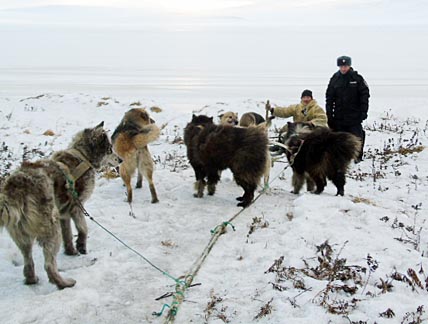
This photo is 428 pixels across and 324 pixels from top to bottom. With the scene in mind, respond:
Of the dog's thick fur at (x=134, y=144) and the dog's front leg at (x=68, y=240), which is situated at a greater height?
the dog's thick fur at (x=134, y=144)

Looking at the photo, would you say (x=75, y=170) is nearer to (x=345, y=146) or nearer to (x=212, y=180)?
(x=212, y=180)

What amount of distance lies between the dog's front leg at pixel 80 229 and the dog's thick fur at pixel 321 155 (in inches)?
170

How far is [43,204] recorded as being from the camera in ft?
14.9

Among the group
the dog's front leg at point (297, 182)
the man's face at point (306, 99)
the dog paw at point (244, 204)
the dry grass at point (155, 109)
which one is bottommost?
the dog paw at point (244, 204)

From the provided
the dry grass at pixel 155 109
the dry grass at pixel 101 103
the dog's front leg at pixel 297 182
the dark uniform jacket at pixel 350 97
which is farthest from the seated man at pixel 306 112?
the dry grass at pixel 101 103

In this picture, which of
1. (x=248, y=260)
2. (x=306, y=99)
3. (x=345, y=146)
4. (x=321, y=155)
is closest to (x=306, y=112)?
(x=306, y=99)

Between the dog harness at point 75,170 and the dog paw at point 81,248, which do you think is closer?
the dog harness at point 75,170

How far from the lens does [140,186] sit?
8.70 m

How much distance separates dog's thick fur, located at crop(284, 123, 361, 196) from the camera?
777 cm

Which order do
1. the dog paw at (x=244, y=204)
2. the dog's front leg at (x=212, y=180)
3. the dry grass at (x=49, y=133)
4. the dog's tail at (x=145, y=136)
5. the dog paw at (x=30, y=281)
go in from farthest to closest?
the dry grass at (x=49, y=133) < the dog's front leg at (x=212, y=180) < the dog paw at (x=244, y=204) < the dog's tail at (x=145, y=136) < the dog paw at (x=30, y=281)

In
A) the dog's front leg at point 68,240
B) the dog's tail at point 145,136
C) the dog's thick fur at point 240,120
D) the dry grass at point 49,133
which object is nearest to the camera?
the dog's front leg at point 68,240

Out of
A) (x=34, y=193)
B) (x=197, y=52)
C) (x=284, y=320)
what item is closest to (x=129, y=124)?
(x=34, y=193)

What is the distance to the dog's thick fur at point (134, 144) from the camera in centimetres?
738

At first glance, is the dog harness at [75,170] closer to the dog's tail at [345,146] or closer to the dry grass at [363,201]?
the dog's tail at [345,146]
